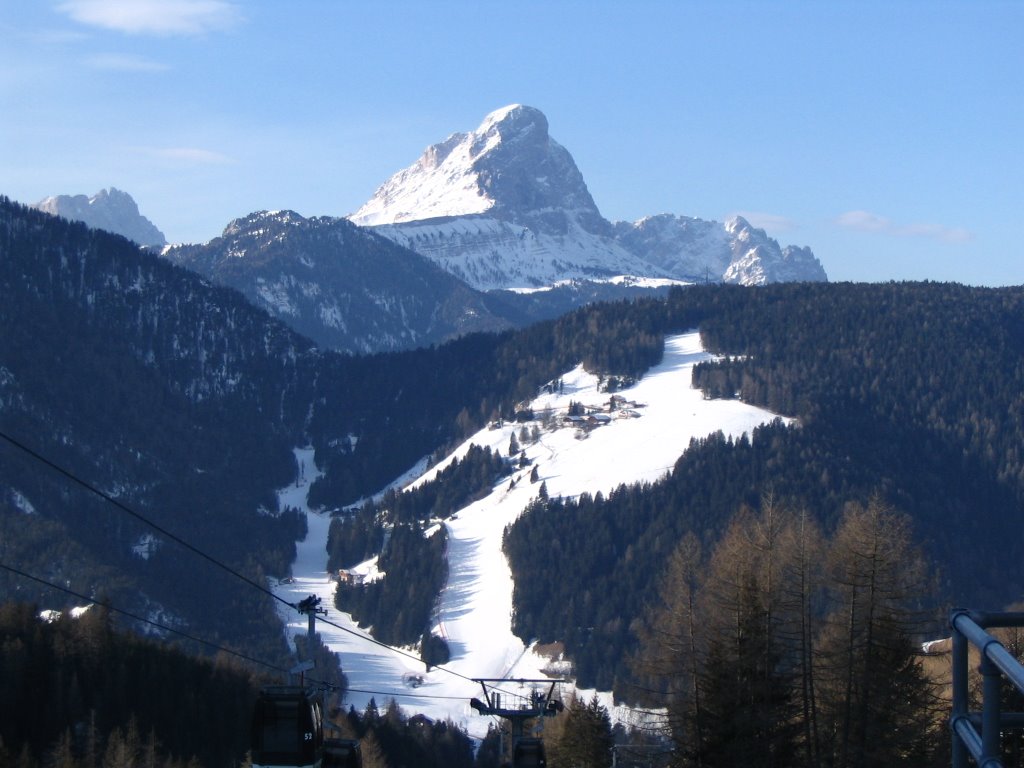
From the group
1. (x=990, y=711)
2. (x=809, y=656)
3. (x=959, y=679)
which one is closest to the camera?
(x=990, y=711)

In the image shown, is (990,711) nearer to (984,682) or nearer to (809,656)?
(984,682)

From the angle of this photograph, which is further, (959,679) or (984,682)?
(959,679)

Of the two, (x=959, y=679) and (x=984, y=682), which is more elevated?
(x=984, y=682)

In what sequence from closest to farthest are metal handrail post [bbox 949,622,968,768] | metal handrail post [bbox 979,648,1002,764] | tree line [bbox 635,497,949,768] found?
metal handrail post [bbox 979,648,1002,764]
metal handrail post [bbox 949,622,968,768]
tree line [bbox 635,497,949,768]

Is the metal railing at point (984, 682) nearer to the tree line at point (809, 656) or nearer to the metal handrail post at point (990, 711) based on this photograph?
the metal handrail post at point (990, 711)

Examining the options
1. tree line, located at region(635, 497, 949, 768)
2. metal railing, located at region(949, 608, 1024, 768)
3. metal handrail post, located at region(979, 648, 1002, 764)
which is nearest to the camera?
metal railing, located at region(949, 608, 1024, 768)

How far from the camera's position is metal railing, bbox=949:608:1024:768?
9250 millimetres

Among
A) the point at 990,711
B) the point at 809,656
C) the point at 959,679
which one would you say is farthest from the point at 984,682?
the point at 809,656

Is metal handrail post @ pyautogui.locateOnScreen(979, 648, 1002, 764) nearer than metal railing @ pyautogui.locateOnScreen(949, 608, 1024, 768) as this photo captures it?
No

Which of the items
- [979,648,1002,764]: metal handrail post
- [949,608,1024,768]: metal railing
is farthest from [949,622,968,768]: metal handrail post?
[979,648,1002,764]: metal handrail post

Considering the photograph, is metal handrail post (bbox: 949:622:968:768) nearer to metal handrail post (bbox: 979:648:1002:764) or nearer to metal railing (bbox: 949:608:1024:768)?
metal railing (bbox: 949:608:1024:768)

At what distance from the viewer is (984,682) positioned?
9594 mm

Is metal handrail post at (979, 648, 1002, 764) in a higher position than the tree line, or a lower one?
higher

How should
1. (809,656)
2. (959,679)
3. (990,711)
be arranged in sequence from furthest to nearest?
(809,656)
(959,679)
(990,711)
